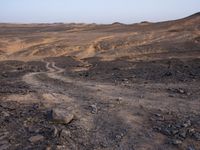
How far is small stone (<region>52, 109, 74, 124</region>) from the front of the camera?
9.69 m

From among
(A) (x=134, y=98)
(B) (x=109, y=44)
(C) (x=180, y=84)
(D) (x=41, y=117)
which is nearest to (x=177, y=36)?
(B) (x=109, y=44)

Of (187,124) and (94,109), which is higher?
(187,124)

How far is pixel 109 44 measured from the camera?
35125 millimetres

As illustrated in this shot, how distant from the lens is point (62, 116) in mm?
9812

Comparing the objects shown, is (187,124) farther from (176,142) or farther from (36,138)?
(36,138)

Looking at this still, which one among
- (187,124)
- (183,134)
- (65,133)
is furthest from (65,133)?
(187,124)

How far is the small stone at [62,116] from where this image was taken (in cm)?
969

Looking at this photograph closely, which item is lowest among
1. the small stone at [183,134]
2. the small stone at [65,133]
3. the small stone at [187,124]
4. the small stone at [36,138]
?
the small stone at [36,138]

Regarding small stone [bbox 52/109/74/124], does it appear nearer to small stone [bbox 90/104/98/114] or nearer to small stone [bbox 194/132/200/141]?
small stone [bbox 90/104/98/114]

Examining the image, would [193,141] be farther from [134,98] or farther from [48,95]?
[48,95]

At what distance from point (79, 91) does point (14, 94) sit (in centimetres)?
224

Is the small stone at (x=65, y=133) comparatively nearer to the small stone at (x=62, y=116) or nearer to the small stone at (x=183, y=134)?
the small stone at (x=62, y=116)

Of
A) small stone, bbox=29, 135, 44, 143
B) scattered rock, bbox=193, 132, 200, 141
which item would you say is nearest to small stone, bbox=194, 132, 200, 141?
scattered rock, bbox=193, 132, 200, 141

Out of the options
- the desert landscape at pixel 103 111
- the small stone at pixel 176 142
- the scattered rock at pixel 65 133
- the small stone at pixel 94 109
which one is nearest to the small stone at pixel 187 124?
the desert landscape at pixel 103 111
